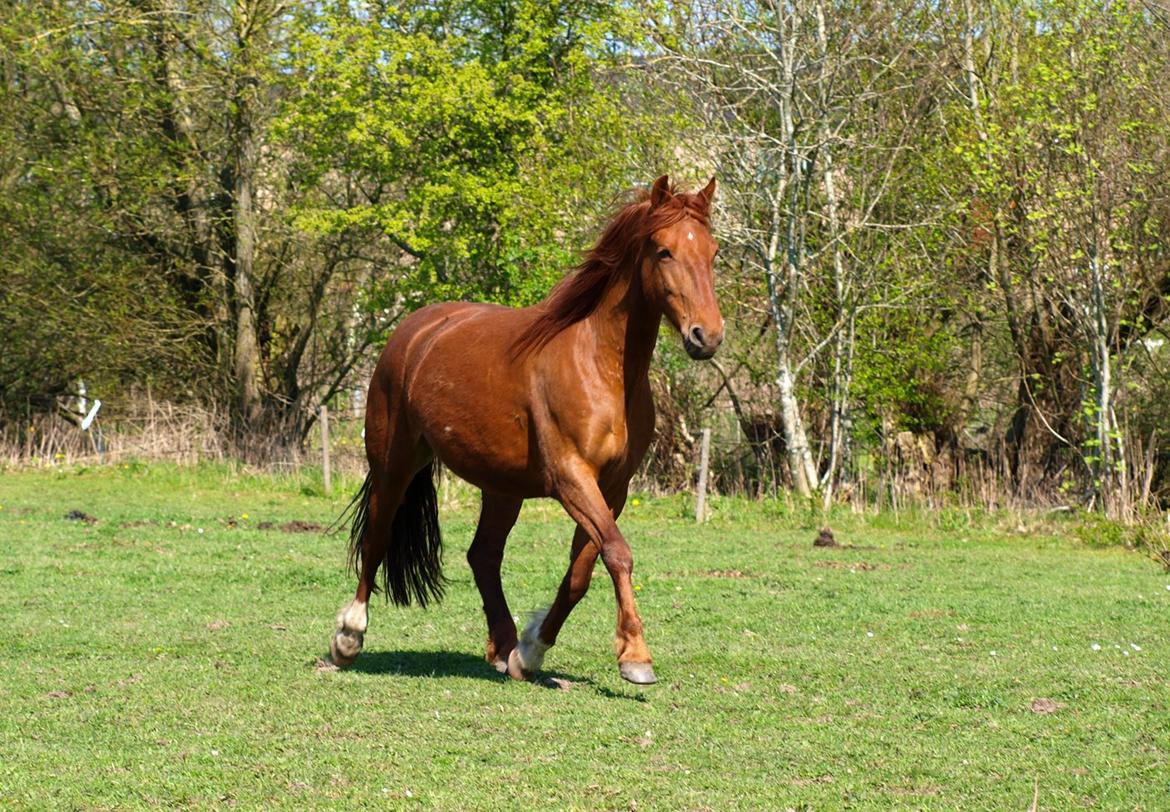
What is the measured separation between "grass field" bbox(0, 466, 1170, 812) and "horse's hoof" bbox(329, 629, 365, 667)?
14 centimetres

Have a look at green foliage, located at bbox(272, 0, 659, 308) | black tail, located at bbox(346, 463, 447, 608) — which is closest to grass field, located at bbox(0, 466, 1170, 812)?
black tail, located at bbox(346, 463, 447, 608)

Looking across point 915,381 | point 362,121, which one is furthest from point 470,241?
point 915,381

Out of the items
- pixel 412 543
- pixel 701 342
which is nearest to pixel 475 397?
pixel 412 543

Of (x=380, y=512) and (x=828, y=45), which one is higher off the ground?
(x=828, y=45)

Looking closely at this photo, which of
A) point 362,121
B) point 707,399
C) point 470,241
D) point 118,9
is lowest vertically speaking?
point 707,399

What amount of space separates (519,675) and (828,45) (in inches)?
602

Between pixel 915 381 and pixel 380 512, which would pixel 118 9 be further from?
pixel 380 512

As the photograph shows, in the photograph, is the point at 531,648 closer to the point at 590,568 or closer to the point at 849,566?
the point at 590,568

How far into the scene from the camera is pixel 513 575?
13.2m

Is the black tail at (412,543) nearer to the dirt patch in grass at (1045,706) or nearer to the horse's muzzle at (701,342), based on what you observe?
the horse's muzzle at (701,342)

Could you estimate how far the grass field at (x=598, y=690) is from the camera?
18.7ft

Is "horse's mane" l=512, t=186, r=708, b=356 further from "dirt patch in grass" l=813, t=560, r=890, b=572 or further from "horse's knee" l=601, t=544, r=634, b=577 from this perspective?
"dirt patch in grass" l=813, t=560, r=890, b=572

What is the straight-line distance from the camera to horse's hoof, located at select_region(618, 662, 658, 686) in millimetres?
7266

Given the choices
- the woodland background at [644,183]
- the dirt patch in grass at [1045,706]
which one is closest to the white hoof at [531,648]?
the dirt patch in grass at [1045,706]
